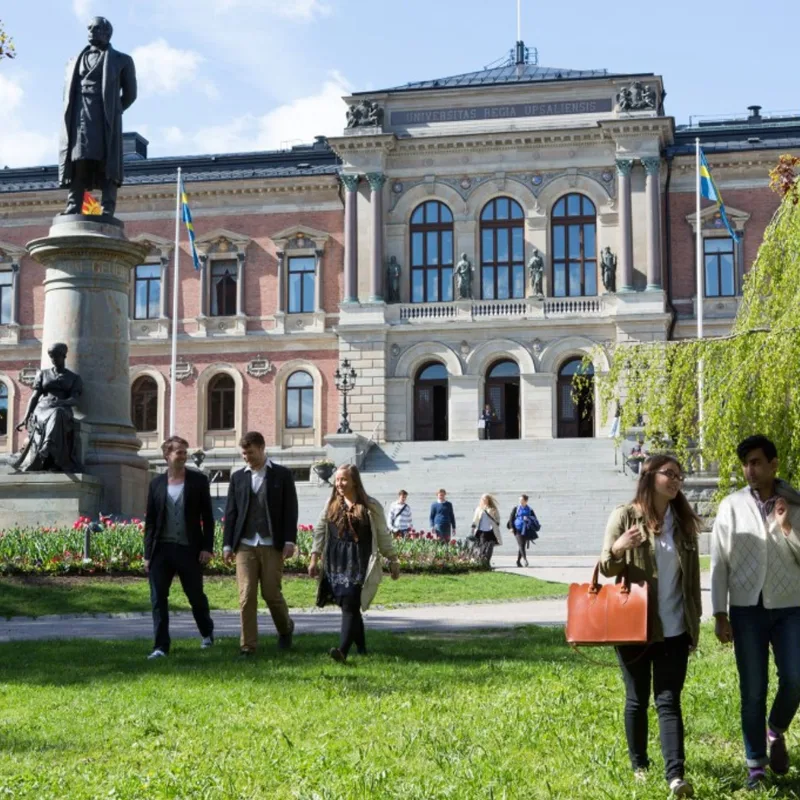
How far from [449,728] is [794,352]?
607 centimetres

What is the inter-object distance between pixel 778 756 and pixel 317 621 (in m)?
8.92

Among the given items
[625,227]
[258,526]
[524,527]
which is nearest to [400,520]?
[524,527]

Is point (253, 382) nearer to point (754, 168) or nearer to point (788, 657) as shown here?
point (754, 168)

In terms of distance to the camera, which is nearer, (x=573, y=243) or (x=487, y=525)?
(x=487, y=525)

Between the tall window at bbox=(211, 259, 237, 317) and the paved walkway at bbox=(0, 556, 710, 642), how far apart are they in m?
34.7

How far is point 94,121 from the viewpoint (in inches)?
842

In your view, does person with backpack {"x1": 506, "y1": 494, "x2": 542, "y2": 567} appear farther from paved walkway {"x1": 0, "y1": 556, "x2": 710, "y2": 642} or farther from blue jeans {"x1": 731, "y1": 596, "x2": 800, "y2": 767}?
blue jeans {"x1": 731, "y1": 596, "x2": 800, "y2": 767}

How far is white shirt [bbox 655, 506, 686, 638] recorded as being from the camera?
6.93 m

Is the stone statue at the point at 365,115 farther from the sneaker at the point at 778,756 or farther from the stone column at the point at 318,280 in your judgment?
the sneaker at the point at 778,756

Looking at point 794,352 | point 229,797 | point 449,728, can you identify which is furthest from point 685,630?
point 794,352

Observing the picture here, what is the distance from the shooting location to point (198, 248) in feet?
172

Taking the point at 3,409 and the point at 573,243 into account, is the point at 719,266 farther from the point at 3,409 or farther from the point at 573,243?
the point at 3,409

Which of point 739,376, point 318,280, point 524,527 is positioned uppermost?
point 318,280

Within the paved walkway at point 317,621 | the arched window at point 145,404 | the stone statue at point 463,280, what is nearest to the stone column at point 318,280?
the stone statue at point 463,280
